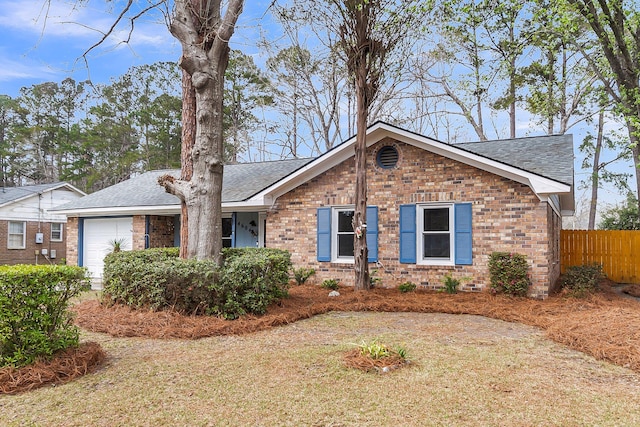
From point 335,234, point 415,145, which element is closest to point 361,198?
point 335,234

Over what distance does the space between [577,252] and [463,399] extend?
12906mm

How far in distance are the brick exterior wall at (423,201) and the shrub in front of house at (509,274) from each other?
24 cm

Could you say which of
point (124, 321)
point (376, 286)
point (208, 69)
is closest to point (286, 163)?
point (376, 286)

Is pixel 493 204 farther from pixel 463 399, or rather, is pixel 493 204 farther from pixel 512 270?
pixel 463 399

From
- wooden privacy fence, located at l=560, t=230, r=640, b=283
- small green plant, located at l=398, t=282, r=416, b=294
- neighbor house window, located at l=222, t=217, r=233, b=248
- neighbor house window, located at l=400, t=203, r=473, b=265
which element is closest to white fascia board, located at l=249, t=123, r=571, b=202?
neighbor house window, located at l=400, t=203, r=473, b=265

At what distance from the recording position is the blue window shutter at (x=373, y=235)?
11016mm

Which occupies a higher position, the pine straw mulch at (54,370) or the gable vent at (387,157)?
the gable vent at (387,157)

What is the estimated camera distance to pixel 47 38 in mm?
7883

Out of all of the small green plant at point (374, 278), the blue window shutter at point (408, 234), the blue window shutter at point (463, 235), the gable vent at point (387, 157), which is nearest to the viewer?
the blue window shutter at point (463, 235)

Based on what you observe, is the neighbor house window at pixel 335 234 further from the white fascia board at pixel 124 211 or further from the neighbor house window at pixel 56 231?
the neighbor house window at pixel 56 231

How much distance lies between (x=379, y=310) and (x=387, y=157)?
4.28 metres

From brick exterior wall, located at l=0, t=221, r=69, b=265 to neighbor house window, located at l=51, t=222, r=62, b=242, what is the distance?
17 cm

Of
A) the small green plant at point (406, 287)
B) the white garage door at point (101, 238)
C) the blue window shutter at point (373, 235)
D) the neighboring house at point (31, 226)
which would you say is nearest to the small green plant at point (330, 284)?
the blue window shutter at point (373, 235)

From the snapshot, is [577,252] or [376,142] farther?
[577,252]
